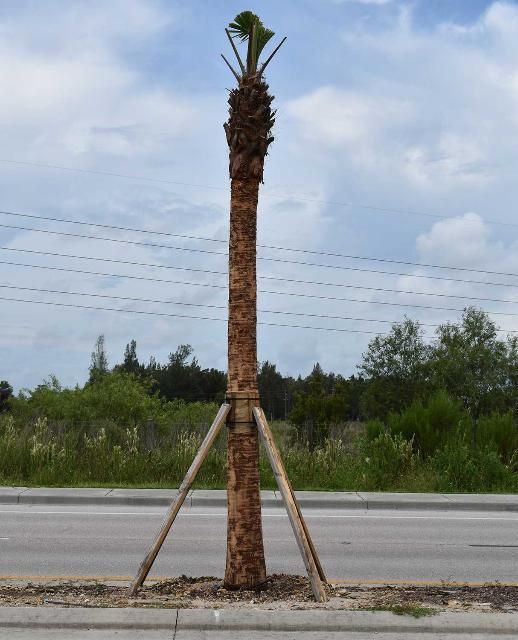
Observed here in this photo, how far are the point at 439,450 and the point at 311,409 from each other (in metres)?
20.7

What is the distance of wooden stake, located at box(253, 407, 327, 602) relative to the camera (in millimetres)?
6887

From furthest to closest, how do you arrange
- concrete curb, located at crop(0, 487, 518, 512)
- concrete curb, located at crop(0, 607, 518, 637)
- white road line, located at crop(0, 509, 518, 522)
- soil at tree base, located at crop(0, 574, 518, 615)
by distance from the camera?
1. concrete curb, located at crop(0, 487, 518, 512)
2. white road line, located at crop(0, 509, 518, 522)
3. soil at tree base, located at crop(0, 574, 518, 615)
4. concrete curb, located at crop(0, 607, 518, 637)

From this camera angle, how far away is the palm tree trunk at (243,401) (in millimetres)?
7254

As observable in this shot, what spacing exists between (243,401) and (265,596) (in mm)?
1459

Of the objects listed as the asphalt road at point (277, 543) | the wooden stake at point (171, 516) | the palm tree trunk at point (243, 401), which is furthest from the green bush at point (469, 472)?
the wooden stake at point (171, 516)

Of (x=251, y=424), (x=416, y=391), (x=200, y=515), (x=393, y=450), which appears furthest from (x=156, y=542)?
(x=416, y=391)

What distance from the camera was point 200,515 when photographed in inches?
576

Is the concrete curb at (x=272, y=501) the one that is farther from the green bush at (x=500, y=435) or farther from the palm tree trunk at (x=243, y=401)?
the palm tree trunk at (x=243, y=401)

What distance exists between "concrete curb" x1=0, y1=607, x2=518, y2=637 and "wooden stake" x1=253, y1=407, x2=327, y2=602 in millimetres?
490

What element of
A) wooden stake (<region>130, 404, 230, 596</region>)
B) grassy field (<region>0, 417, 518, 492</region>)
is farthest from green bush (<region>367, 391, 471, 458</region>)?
wooden stake (<region>130, 404, 230, 596</region>)

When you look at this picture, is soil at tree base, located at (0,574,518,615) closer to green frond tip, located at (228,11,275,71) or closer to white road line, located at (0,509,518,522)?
green frond tip, located at (228,11,275,71)

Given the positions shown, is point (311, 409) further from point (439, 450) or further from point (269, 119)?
point (269, 119)

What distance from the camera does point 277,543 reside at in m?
11.8

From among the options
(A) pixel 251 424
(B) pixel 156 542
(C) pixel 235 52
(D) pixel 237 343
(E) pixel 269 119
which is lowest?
(B) pixel 156 542
